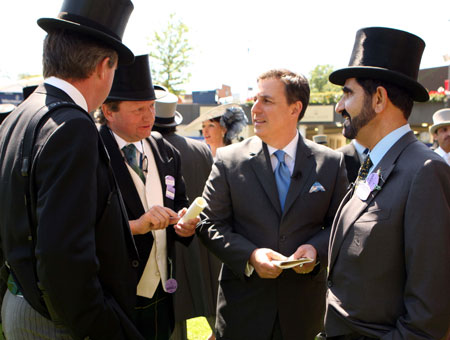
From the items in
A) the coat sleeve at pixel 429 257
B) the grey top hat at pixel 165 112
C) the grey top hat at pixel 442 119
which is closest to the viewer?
the coat sleeve at pixel 429 257

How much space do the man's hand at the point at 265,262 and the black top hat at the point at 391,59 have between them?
1.17m

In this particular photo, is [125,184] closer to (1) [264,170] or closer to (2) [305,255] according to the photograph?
(1) [264,170]

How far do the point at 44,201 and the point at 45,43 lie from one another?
81cm

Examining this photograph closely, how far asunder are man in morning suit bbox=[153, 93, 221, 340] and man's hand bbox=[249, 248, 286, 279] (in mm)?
1530

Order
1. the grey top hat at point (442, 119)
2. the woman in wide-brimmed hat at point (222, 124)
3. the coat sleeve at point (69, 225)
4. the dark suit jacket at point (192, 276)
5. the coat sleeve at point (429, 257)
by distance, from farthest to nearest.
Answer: the grey top hat at point (442, 119)
the woman in wide-brimmed hat at point (222, 124)
the dark suit jacket at point (192, 276)
the coat sleeve at point (429, 257)
the coat sleeve at point (69, 225)

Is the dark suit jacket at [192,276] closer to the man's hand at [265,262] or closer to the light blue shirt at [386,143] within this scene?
the man's hand at [265,262]

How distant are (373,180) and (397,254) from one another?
0.38m

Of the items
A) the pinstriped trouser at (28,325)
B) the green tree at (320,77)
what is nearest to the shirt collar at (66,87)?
the pinstriped trouser at (28,325)

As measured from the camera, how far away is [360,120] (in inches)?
88.1

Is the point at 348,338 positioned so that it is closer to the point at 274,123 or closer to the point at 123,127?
the point at 274,123

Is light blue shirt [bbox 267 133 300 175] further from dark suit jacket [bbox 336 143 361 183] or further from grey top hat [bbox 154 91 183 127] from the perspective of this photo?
dark suit jacket [bbox 336 143 361 183]

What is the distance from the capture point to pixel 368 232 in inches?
77.6

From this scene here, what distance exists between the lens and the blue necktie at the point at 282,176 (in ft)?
9.23

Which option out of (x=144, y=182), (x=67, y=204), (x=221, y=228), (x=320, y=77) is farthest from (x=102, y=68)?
(x=320, y=77)
